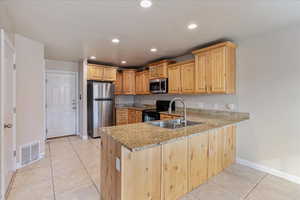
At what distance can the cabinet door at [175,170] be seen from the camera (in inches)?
65.4

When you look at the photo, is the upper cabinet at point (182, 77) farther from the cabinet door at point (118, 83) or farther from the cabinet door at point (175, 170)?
the cabinet door at point (118, 83)

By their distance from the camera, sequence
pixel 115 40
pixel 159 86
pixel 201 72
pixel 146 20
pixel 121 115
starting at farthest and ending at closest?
pixel 121 115 → pixel 159 86 → pixel 201 72 → pixel 115 40 → pixel 146 20

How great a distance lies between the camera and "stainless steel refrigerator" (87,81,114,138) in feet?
14.7

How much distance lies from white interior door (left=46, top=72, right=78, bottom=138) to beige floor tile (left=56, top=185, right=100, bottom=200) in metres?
3.22

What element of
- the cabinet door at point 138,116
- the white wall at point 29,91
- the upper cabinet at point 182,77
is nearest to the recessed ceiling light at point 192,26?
the upper cabinet at point 182,77

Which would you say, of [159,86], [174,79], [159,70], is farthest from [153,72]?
[174,79]

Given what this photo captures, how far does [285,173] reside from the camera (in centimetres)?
233

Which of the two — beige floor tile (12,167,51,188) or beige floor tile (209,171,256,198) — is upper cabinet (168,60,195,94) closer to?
beige floor tile (209,171,256,198)

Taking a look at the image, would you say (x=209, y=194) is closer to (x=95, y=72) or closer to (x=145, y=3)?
(x=145, y=3)

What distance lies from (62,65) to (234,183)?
537 cm

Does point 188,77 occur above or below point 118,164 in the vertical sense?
above

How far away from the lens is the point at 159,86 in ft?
13.8

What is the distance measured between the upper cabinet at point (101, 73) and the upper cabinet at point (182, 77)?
2.04 m

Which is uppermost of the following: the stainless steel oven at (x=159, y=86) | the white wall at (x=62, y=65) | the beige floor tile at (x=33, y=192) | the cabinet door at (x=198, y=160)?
the white wall at (x=62, y=65)
